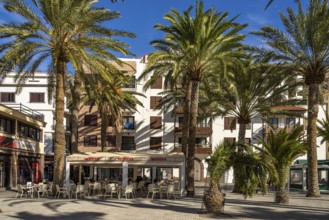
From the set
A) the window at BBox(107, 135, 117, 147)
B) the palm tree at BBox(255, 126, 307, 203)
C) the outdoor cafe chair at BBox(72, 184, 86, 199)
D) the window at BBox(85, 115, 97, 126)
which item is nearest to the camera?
the palm tree at BBox(255, 126, 307, 203)

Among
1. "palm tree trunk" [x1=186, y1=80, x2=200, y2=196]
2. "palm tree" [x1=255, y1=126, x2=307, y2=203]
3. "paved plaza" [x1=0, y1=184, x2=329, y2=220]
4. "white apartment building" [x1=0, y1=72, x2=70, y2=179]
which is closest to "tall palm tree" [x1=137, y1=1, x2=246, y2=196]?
"palm tree trunk" [x1=186, y1=80, x2=200, y2=196]

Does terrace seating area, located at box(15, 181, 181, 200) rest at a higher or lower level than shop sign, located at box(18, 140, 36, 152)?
lower

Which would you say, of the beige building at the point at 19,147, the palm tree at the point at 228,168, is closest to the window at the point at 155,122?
the beige building at the point at 19,147

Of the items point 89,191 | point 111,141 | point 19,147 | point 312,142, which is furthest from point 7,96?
point 312,142

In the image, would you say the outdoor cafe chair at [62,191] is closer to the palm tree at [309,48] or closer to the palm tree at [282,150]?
the palm tree at [282,150]

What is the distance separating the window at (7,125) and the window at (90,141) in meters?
25.9

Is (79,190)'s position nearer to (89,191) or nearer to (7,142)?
(89,191)

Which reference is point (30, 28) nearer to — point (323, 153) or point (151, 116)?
point (151, 116)

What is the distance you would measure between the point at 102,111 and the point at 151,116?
50.6 feet

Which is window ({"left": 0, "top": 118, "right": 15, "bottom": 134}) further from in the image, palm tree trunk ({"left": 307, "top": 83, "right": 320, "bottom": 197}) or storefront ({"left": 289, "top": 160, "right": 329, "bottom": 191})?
storefront ({"left": 289, "top": 160, "right": 329, "bottom": 191})

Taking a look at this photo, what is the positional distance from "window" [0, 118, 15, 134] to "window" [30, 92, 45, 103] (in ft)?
67.3

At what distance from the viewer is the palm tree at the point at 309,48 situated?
27406 millimetres

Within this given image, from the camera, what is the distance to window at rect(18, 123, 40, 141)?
39406 millimetres

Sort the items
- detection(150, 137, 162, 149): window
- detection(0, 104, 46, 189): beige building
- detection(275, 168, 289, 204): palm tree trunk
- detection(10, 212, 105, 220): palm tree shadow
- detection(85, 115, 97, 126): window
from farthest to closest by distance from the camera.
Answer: detection(85, 115, 97, 126): window
detection(150, 137, 162, 149): window
detection(0, 104, 46, 189): beige building
detection(275, 168, 289, 204): palm tree trunk
detection(10, 212, 105, 220): palm tree shadow
